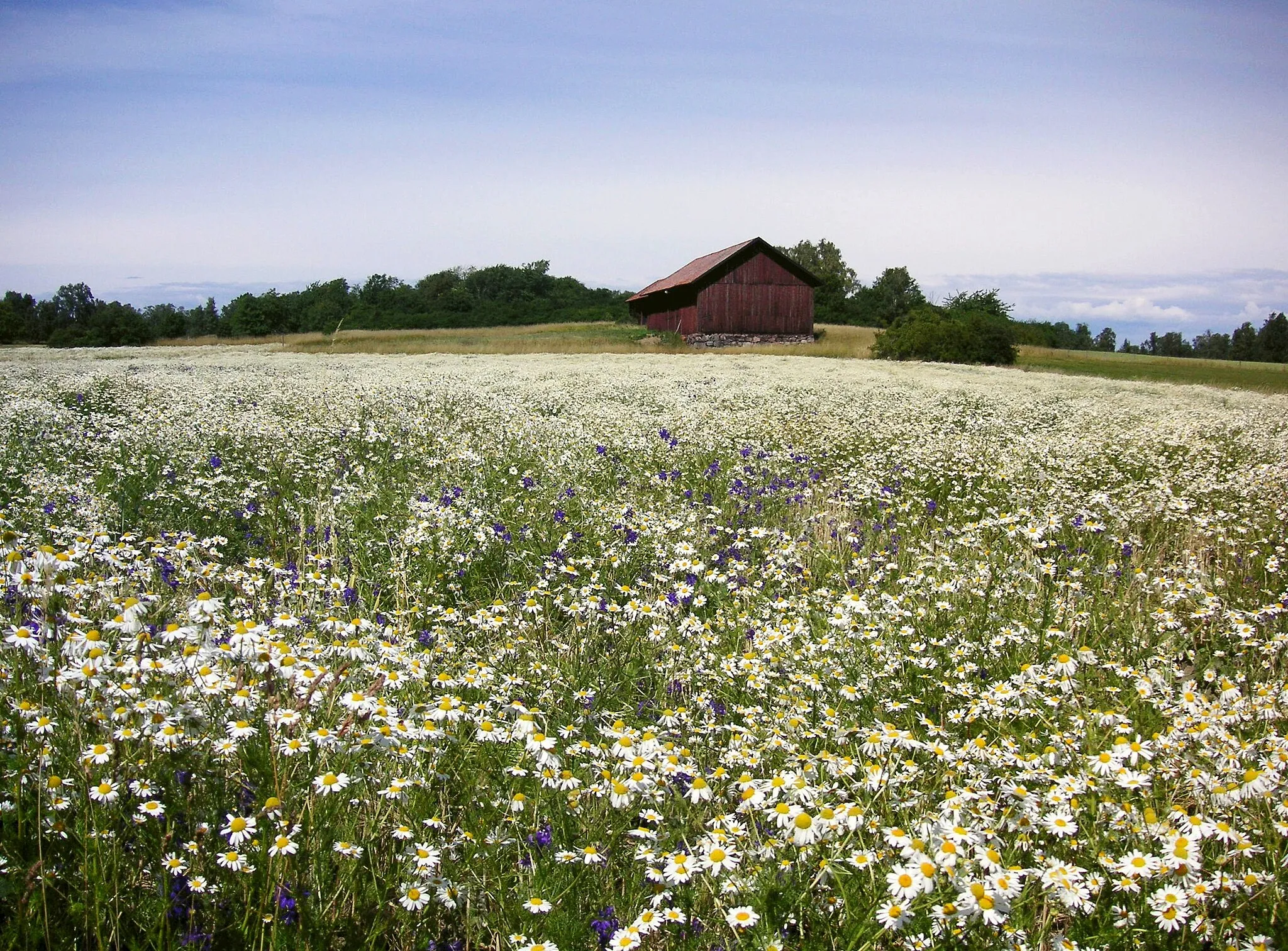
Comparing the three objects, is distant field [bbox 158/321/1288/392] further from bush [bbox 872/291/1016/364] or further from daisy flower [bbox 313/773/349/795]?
daisy flower [bbox 313/773/349/795]

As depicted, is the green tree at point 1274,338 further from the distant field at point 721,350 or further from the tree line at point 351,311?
the tree line at point 351,311

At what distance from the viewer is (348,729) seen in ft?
7.99

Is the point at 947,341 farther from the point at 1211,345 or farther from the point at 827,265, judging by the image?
the point at 1211,345

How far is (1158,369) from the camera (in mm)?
46031

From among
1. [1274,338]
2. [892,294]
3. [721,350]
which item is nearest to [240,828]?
[721,350]

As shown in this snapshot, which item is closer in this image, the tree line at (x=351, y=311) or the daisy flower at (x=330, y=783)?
the daisy flower at (x=330, y=783)

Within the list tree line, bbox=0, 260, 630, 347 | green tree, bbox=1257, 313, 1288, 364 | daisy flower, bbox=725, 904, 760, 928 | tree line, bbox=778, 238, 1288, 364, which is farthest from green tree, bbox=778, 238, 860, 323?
daisy flower, bbox=725, 904, 760, 928

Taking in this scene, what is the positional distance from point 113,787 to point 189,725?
23 cm

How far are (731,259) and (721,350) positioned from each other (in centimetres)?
810

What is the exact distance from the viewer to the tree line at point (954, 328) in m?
41.8

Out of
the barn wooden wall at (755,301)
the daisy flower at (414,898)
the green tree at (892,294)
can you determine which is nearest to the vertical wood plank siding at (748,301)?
the barn wooden wall at (755,301)

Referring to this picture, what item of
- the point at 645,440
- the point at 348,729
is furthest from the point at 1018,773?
the point at 645,440

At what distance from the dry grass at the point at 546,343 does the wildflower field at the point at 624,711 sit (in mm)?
36037

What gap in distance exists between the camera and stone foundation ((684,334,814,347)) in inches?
2067
